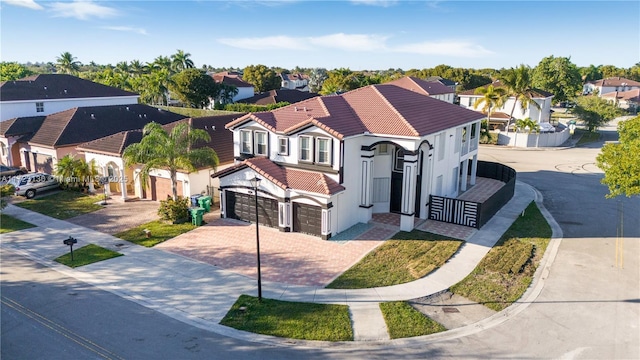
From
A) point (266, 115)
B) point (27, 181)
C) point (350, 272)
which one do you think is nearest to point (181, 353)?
point (350, 272)

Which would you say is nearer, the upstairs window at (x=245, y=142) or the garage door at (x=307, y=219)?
the garage door at (x=307, y=219)

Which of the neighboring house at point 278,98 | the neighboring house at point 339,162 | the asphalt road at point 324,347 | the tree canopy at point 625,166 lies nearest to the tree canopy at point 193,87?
the neighboring house at point 278,98

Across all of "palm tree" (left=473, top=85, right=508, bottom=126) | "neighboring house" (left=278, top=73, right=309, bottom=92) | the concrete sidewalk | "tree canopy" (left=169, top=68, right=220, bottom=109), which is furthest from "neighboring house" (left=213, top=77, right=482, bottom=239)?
"neighboring house" (left=278, top=73, right=309, bottom=92)

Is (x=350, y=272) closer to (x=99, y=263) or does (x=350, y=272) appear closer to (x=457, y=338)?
(x=457, y=338)

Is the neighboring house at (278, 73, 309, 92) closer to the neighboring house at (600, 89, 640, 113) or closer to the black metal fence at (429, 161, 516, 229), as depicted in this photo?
the neighboring house at (600, 89, 640, 113)

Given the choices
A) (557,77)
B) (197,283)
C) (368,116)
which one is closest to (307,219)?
(368,116)

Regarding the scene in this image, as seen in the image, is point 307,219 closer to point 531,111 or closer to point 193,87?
point 193,87

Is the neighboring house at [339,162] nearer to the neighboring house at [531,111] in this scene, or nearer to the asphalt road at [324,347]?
the asphalt road at [324,347]
